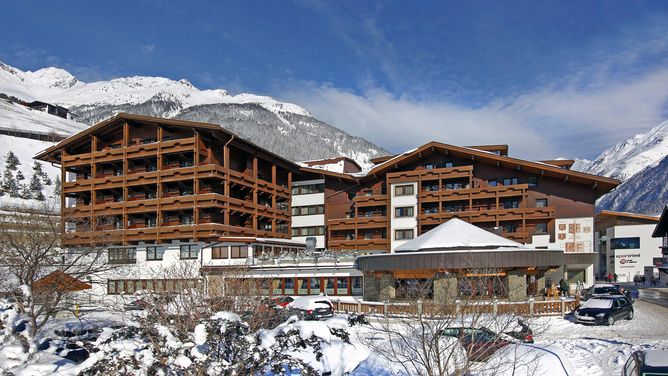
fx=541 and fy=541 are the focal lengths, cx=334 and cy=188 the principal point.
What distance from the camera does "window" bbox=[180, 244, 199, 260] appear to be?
44.3m

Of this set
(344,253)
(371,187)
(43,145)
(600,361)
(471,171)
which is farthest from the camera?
(43,145)

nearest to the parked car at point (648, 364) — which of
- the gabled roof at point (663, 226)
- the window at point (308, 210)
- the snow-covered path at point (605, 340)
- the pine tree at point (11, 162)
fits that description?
the snow-covered path at point (605, 340)

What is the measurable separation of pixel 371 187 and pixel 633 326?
30286 millimetres

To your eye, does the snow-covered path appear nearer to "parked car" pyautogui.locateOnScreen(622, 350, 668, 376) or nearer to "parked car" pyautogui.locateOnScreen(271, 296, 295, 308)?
"parked car" pyautogui.locateOnScreen(622, 350, 668, 376)

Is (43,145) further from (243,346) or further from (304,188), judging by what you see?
Result: (243,346)

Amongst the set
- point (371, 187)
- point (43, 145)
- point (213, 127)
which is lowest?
point (371, 187)

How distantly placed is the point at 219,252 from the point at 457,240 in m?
20.4

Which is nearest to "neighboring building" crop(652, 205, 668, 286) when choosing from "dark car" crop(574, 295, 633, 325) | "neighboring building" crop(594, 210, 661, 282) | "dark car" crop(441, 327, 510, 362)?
"neighboring building" crop(594, 210, 661, 282)

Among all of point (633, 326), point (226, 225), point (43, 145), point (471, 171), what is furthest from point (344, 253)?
point (43, 145)

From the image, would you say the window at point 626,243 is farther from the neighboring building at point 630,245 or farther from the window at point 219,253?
the window at point 219,253

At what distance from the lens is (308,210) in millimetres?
55062

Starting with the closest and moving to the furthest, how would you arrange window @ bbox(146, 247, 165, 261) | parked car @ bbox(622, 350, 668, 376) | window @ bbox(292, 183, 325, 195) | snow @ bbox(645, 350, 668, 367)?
parked car @ bbox(622, 350, 668, 376), snow @ bbox(645, 350, 668, 367), window @ bbox(146, 247, 165, 261), window @ bbox(292, 183, 325, 195)

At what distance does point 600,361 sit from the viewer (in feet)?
57.9

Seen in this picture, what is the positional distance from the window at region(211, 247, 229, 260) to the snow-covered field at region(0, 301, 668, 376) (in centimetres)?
1165
